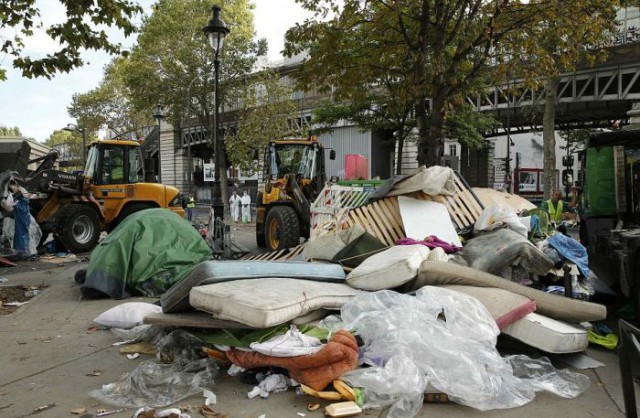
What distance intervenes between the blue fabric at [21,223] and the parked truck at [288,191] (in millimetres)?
5028

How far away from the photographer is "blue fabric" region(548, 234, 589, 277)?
5412 millimetres

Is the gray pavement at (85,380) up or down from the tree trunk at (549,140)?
down

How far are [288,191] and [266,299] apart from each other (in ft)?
25.5

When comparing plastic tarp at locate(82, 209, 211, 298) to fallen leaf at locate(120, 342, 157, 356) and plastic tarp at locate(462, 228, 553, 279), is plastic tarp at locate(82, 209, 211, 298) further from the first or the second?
plastic tarp at locate(462, 228, 553, 279)

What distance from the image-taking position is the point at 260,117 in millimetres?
28406

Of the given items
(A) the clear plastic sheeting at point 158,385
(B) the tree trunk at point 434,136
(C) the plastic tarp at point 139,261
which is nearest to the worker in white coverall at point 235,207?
(B) the tree trunk at point 434,136

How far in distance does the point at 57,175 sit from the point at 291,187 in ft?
18.1

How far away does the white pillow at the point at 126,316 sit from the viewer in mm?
5527

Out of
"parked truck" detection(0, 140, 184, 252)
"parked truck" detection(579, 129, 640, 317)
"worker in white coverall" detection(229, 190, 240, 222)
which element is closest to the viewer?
"parked truck" detection(579, 129, 640, 317)

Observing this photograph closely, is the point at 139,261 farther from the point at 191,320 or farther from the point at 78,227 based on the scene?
the point at 78,227

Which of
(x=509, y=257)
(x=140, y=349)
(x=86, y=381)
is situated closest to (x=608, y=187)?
(x=509, y=257)

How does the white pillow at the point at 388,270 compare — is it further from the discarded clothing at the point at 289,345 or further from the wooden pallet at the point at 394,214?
the wooden pallet at the point at 394,214

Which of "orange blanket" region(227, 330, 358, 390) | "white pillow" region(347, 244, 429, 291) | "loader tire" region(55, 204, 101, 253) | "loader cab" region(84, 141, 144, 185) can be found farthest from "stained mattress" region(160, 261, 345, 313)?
"loader cab" region(84, 141, 144, 185)

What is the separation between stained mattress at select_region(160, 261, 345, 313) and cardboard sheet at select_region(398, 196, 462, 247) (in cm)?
168
